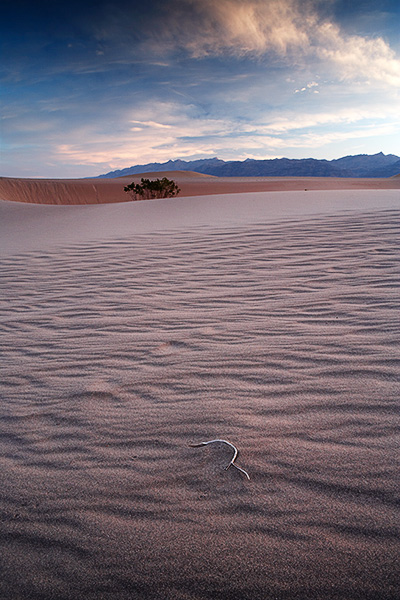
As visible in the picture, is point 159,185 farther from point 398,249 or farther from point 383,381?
point 383,381

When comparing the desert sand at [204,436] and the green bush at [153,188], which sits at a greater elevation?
the green bush at [153,188]

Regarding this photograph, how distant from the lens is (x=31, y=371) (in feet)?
9.17

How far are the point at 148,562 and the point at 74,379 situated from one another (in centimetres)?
148

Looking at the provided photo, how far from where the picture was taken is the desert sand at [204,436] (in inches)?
53.0

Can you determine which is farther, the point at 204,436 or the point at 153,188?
the point at 153,188

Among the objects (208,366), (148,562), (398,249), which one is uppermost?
(398,249)

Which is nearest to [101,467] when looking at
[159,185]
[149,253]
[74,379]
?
Result: [74,379]

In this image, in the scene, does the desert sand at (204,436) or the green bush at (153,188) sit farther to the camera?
the green bush at (153,188)

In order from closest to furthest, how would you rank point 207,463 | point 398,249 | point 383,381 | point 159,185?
point 207,463 < point 383,381 < point 398,249 < point 159,185

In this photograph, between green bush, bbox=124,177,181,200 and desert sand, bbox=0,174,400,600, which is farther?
green bush, bbox=124,177,181,200

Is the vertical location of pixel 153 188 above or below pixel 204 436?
above

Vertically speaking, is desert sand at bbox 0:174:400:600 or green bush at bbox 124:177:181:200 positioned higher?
green bush at bbox 124:177:181:200

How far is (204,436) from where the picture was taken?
77.4 inches

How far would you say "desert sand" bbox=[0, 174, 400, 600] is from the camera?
1.35 m
